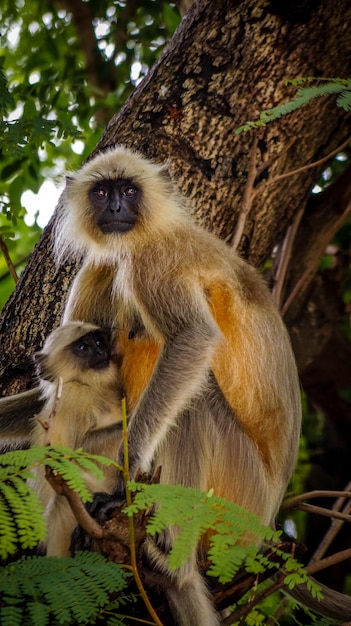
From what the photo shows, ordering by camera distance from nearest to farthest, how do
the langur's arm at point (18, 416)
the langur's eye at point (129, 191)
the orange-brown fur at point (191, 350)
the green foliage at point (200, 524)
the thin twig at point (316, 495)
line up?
the green foliage at point (200, 524) < the thin twig at point (316, 495) < the orange-brown fur at point (191, 350) < the langur's arm at point (18, 416) < the langur's eye at point (129, 191)

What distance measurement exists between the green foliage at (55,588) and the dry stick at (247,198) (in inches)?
94.2

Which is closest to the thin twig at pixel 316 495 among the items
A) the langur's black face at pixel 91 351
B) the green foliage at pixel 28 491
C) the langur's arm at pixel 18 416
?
the langur's black face at pixel 91 351

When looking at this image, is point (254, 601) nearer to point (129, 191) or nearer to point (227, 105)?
point (129, 191)

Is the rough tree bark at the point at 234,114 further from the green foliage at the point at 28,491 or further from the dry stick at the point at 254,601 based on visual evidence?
the green foliage at the point at 28,491

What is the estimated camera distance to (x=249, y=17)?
466cm

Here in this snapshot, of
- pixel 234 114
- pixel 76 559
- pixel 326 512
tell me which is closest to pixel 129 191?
pixel 234 114

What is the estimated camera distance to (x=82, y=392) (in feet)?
12.3

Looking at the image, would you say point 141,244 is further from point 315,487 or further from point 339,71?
point 315,487

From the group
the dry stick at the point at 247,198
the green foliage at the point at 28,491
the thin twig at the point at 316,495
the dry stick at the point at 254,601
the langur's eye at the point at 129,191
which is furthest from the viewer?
the dry stick at the point at 247,198

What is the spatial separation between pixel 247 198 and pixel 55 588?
2719mm

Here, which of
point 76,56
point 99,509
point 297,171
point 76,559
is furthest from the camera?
point 76,56

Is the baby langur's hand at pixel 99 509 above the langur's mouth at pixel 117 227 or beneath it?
beneath

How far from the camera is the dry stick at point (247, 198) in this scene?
452cm

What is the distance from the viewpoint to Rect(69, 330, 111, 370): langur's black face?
3822 millimetres
